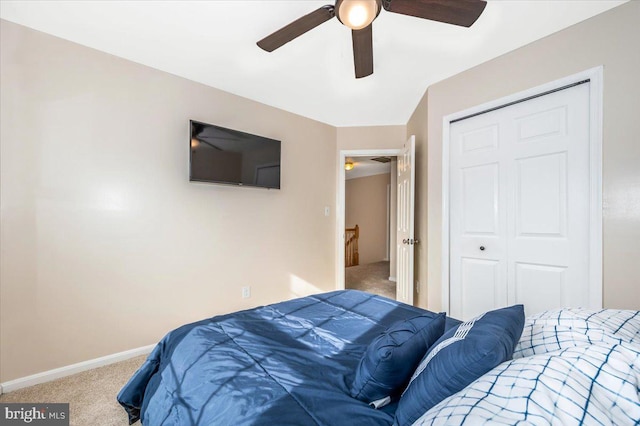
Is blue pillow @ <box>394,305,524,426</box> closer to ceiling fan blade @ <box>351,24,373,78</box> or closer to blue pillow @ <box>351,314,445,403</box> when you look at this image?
blue pillow @ <box>351,314,445,403</box>

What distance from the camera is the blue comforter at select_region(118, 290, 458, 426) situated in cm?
87

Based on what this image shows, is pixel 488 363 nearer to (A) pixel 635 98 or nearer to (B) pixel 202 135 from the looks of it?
(A) pixel 635 98

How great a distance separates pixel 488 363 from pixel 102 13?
275cm

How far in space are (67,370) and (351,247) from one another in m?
5.68

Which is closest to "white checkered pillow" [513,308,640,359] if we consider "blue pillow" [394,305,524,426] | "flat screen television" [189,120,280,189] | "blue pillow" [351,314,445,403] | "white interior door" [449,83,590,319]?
"blue pillow" [394,305,524,426]

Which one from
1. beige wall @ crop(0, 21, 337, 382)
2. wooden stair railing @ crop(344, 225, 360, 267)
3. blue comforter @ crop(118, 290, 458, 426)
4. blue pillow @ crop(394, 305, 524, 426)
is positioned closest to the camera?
blue pillow @ crop(394, 305, 524, 426)

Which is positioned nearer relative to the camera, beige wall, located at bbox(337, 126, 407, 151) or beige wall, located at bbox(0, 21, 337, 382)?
beige wall, located at bbox(0, 21, 337, 382)

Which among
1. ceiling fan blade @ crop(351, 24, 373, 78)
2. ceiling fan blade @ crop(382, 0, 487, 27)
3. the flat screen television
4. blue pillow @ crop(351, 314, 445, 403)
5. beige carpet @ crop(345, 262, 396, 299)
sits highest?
ceiling fan blade @ crop(382, 0, 487, 27)

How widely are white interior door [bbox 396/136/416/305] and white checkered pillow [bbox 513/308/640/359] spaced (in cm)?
196

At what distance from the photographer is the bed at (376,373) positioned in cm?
61

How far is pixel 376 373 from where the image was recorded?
35.6 inches

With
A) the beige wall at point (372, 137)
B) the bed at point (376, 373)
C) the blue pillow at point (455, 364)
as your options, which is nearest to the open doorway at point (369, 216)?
the beige wall at point (372, 137)

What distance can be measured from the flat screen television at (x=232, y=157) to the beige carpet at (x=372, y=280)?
7.86 feet

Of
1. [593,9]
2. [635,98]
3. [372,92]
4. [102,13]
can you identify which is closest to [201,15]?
[102,13]
